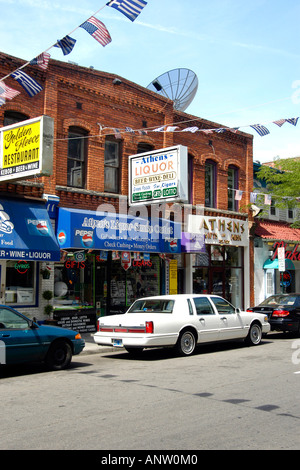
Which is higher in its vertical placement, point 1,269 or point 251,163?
point 251,163

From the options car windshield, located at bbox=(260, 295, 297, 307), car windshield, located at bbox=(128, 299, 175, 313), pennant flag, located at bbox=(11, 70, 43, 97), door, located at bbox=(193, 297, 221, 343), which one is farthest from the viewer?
car windshield, located at bbox=(260, 295, 297, 307)

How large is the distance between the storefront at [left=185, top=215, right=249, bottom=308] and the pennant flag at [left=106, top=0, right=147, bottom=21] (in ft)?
35.0

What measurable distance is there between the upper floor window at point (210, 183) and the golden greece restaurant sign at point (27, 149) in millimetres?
10760

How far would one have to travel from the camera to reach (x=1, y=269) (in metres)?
14.4

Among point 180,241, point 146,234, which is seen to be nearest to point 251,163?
point 180,241

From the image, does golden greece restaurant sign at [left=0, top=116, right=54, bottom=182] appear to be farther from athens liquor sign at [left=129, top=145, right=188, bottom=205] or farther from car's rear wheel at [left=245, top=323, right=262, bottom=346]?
car's rear wheel at [left=245, top=323, right=262, bottom=346]

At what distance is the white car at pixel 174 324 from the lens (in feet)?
37.3

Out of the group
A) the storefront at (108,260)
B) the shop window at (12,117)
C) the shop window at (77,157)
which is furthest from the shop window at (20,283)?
the shop window at (12,117)

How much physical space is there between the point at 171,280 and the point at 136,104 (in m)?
6.81

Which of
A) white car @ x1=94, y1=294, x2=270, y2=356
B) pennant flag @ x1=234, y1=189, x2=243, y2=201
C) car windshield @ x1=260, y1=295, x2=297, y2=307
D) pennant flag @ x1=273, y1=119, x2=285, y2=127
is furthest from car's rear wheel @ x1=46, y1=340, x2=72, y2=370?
pennant flag @ x1=234, y1=189, x2=243, y2=201

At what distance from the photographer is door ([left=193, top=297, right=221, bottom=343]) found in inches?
491

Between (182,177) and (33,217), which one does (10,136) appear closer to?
(33,217)

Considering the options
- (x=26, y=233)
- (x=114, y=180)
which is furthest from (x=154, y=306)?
(x=114, y=180)

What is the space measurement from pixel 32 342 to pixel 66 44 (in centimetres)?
626
